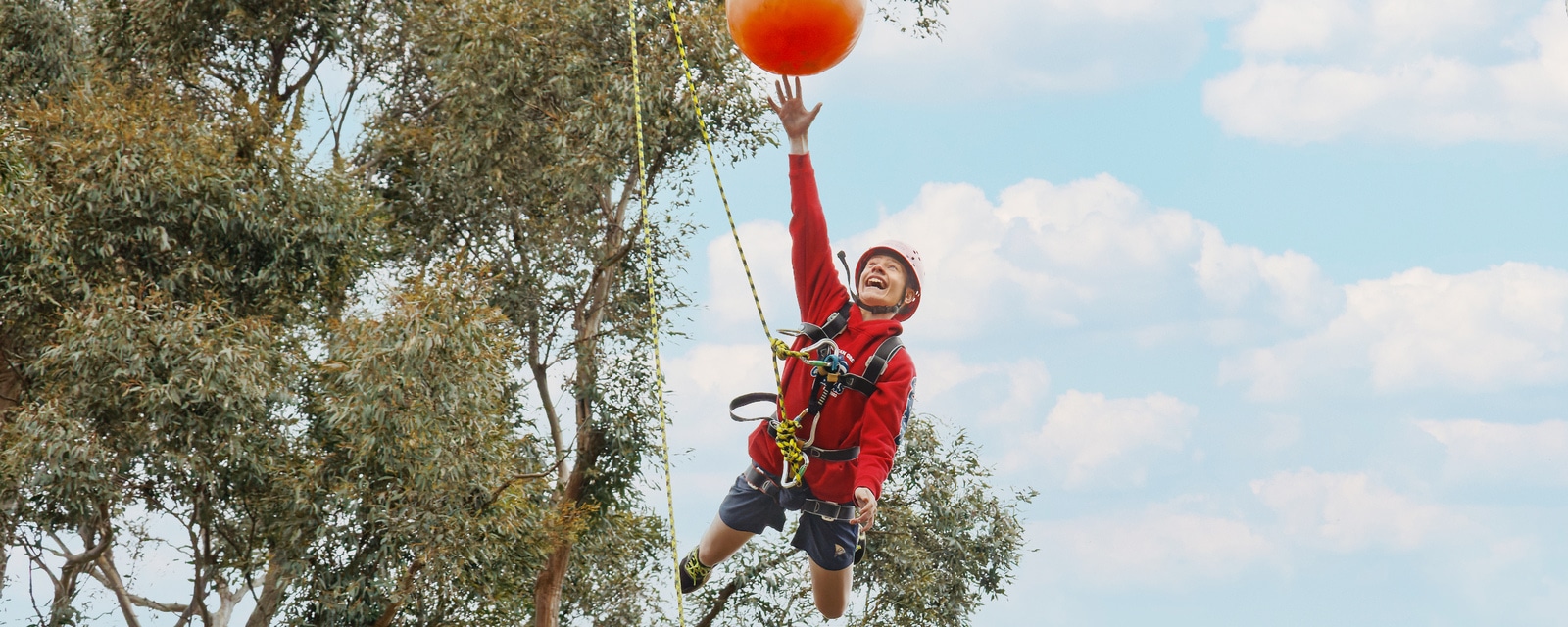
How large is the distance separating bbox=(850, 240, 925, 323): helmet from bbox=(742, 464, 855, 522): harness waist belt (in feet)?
1.87

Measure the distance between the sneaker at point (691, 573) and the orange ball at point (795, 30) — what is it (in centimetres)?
152

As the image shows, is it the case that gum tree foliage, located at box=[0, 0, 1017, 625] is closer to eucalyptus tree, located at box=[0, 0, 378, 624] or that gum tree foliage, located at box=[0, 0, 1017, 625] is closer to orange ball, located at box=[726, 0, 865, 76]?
eucalyptus tree, located at box=[0, 0, 378, 624]

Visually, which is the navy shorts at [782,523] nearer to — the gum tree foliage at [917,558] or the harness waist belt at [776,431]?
the harness waist belt at [776,431]

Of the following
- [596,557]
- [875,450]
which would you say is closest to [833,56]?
[875,450]

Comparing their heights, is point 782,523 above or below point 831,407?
below

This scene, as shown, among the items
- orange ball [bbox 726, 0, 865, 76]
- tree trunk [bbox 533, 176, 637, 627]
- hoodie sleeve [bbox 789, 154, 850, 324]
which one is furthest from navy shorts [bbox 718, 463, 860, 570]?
tree trunk [bbox 533, 176, 637, 627]

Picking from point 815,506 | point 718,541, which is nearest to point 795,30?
point 815,506

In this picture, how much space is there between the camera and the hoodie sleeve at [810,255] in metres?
4.22

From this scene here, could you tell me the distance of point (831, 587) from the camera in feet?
14.5

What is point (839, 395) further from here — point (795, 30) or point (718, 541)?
point (795, 30)

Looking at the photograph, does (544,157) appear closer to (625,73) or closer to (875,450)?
(625,73)

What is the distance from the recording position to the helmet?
433cm

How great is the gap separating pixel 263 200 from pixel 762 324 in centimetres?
626

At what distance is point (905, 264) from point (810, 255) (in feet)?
0.90
